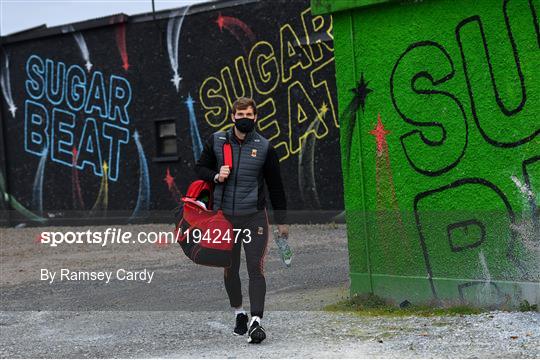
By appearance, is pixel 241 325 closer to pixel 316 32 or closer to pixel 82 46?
pixel 316 32

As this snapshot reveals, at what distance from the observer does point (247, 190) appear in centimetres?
641

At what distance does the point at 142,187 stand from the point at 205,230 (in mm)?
12684

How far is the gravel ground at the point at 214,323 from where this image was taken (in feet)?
19.7

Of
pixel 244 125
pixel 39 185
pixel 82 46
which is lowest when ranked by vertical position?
pixel 244 125

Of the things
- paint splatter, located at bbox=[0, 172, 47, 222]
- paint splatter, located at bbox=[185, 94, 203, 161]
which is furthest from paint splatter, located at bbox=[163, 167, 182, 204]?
paint splatter, located at bbox=[0, 172, 47, 222]

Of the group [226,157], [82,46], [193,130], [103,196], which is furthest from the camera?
[82,46]

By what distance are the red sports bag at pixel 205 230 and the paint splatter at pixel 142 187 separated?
488 inches

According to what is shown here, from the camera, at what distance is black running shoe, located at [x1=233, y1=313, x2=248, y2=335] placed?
659 centimetres

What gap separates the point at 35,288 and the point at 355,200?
4424 mm

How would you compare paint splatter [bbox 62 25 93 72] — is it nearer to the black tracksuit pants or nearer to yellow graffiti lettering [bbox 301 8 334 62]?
yellow graffiti lettering [bbox 301 8 334 62]

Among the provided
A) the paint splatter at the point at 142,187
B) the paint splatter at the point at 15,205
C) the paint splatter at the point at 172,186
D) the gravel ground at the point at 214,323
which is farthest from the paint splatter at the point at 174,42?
the gravel ground at the point at 214,323

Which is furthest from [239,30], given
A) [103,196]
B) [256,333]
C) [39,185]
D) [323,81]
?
[256,333]

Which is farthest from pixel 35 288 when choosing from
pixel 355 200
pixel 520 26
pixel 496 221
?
pixel 520 26

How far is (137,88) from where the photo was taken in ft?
61.7
